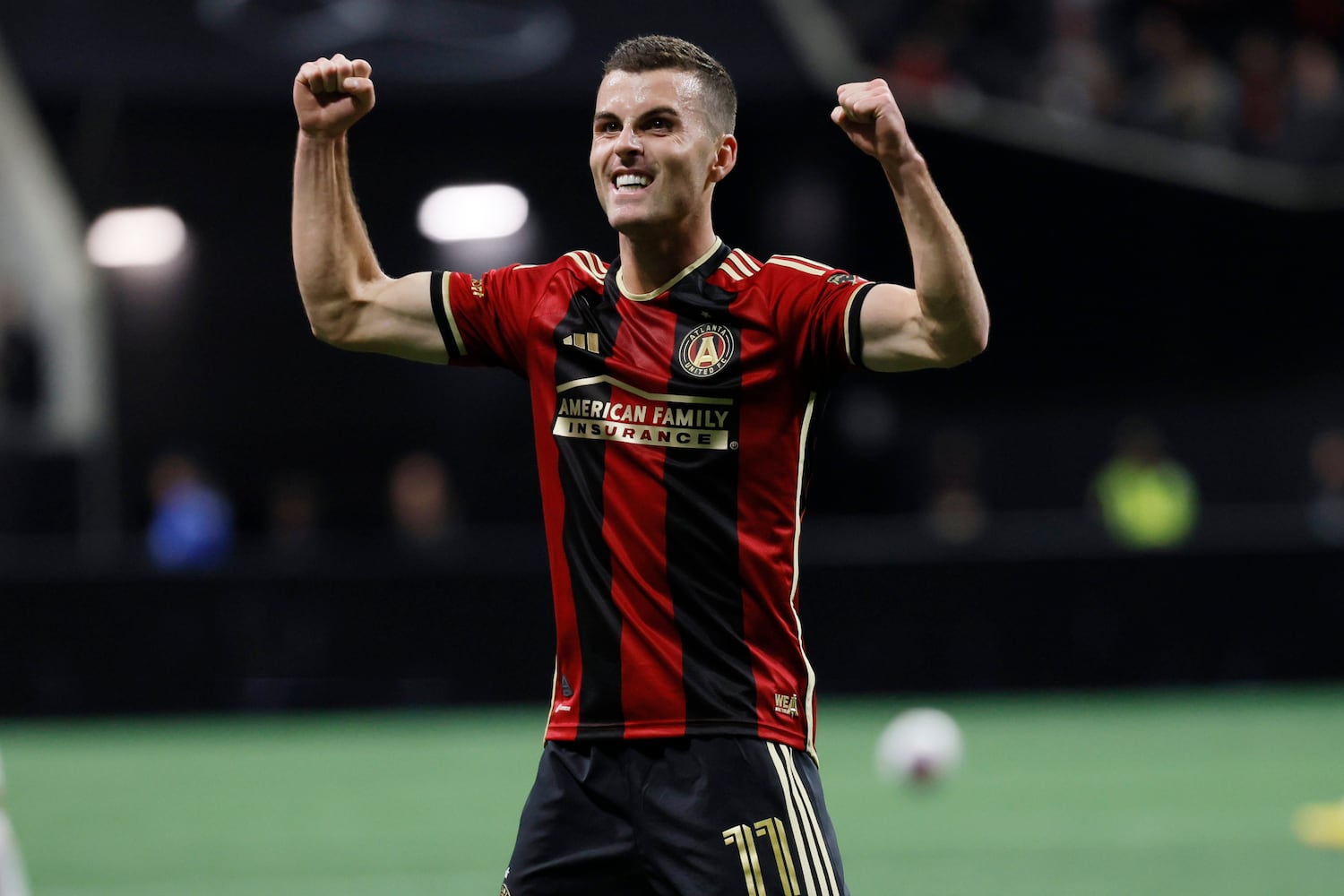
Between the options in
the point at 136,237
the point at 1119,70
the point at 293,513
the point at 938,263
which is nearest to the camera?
the point at 938,263

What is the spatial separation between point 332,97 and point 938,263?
1402 millimetres

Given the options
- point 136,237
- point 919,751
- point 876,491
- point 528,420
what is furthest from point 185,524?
point 919,751

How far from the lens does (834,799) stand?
10609 mm

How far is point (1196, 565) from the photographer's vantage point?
15.2 m

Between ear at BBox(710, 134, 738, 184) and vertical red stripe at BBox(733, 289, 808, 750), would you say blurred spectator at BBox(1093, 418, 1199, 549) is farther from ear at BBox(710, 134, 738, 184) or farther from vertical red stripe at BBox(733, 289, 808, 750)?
vertical red stripe at BBox(733, 289, 808, 750)

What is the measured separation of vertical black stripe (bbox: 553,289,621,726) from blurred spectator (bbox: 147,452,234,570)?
12824 millimetres

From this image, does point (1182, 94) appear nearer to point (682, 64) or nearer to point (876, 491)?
point (876, 491)

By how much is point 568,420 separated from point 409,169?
648 inches

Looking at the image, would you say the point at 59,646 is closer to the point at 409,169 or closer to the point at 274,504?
the point at 274,504

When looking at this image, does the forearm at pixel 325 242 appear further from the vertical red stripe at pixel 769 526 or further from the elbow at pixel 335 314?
the vertical red stripe at pixel 769 526

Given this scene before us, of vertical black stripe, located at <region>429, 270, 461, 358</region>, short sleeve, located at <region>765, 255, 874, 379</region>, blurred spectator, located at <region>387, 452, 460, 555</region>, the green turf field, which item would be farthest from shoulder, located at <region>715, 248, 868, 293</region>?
blurred spectator, located at <region>387, 452, 460, 555</region>

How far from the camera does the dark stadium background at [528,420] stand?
48.3ft

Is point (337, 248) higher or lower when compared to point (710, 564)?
higher

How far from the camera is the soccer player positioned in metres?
3.54
